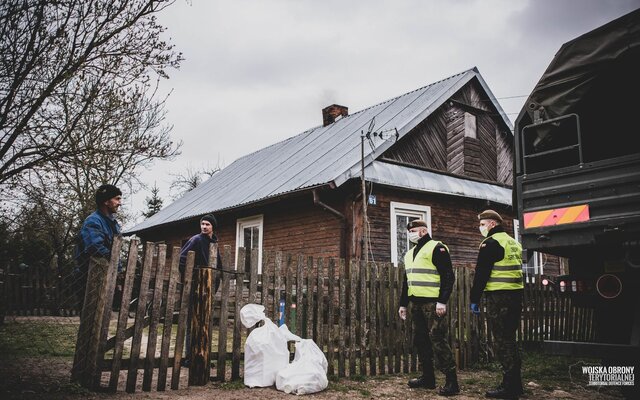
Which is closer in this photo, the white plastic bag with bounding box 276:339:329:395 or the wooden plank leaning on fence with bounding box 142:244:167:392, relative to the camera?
the wooden plank leaning on fence with bounding box 142:244:167:392

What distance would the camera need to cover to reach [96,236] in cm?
458

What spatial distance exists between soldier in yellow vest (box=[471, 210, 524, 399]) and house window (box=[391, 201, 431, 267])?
20.2 ft

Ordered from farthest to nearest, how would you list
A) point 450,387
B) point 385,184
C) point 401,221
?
point 401,221 < point 385,184 < point 450,387

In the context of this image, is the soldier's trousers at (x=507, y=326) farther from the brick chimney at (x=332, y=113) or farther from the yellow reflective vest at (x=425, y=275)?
the brick chimney at (x=332, y=113)

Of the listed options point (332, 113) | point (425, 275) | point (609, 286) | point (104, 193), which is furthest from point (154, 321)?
point (332, 113)

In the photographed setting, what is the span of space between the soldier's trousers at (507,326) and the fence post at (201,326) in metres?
2.96

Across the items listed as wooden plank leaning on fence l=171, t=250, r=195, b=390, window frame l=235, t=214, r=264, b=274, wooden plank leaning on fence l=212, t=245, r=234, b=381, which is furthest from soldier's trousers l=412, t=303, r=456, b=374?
window frame l=235, t=214, r=264, b=274

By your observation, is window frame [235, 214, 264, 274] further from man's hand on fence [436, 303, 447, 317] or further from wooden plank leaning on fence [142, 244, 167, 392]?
man's hand on fence [436, 303, 447, 317]

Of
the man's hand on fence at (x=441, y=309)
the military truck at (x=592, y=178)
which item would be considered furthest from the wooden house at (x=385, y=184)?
the military truck at (x=592, y=178)

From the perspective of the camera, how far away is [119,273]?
464 cm

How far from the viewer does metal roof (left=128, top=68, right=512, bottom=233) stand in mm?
11305

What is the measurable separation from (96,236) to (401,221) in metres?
8.17

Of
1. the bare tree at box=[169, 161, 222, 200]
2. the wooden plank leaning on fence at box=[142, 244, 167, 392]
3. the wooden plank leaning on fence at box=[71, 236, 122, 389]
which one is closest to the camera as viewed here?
the wooden plank leaning on fence at box=[71, 236, 122, 389]

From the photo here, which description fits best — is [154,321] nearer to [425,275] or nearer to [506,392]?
[425,275]
